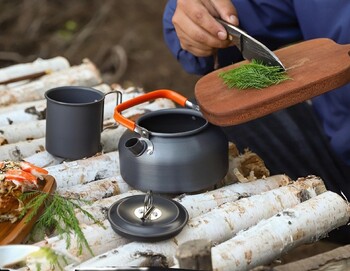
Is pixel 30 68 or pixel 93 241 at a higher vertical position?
pixel 93 241

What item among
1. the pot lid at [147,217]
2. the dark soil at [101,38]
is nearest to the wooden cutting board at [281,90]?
the pot lid at [147,217]

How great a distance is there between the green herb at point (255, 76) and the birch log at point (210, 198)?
0.87 ft

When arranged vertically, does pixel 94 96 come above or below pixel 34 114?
above

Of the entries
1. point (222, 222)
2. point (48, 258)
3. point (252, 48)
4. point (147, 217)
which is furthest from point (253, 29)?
point (48, 258)

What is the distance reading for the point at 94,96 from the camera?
2.24m

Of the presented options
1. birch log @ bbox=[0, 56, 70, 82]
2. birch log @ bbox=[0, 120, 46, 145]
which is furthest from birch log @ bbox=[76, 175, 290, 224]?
birch log @ bbox=[0, 56, 70, 82]

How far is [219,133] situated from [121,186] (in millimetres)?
285

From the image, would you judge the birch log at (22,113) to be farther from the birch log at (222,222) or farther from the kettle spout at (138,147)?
the birch log at (222,222)

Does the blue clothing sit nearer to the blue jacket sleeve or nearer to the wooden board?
the blue jacket sleeve

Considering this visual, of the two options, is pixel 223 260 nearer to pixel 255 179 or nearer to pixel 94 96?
pixel 255 179

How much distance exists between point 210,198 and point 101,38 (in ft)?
9.72

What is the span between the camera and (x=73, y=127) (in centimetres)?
214

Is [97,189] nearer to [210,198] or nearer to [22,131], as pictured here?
[210,198]

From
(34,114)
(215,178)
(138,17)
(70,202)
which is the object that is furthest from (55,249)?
(138,17)
